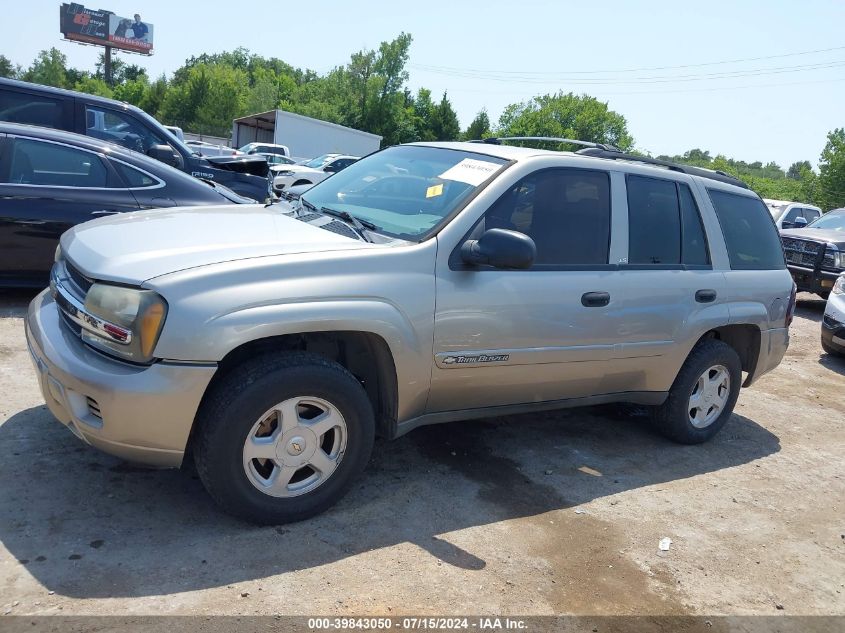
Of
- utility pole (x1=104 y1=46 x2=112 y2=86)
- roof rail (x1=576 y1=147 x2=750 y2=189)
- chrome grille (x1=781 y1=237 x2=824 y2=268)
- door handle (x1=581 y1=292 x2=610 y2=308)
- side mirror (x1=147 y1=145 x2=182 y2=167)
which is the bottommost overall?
chrome grille (x1=781 y1=237 x2=824 y2=268)

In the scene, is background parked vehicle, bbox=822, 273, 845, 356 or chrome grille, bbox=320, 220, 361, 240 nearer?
chrome grille, bbox=320, 220, 361, 240

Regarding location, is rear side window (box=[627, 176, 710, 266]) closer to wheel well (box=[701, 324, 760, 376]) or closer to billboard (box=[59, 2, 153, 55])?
wheel well (box=[701, 324, 760, 376])

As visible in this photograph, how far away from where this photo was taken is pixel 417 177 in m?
4.14

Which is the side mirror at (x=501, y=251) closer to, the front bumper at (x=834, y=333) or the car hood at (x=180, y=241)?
the car hood at (x=180, y=241)

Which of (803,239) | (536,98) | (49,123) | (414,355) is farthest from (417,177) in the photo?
(536,98)

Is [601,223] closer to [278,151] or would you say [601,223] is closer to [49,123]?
[49,123]

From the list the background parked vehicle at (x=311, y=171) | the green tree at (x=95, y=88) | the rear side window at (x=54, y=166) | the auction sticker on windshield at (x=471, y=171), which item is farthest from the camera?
the green tree at (x=95, y=88)

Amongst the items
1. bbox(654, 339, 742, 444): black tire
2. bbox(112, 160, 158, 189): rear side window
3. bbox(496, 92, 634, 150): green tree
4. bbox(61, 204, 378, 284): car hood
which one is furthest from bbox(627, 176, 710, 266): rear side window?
bbox(496, 92, 634, 150): green tree

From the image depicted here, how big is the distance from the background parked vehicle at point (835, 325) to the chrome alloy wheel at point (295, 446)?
679 centimetres

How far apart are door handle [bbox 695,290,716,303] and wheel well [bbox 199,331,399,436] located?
2219 millimetres

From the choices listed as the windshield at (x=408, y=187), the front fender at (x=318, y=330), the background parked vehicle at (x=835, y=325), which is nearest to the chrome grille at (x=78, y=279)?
the front fender at (x=318, y=330)

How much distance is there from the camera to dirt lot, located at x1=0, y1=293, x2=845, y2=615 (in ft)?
9.28

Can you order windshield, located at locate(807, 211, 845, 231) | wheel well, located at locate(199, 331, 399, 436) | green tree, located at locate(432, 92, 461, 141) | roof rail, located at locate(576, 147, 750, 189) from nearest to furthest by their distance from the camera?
1. wheel well, located at locate(199, 331, 399, 436)
2. roof rail, located at locate(576, 147, 750, 189)
3. windshield, located at locate(807, 211, 845, 231)
4. green tree, located at locate(432, 92, 461, 141)

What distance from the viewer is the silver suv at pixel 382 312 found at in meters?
2.94
